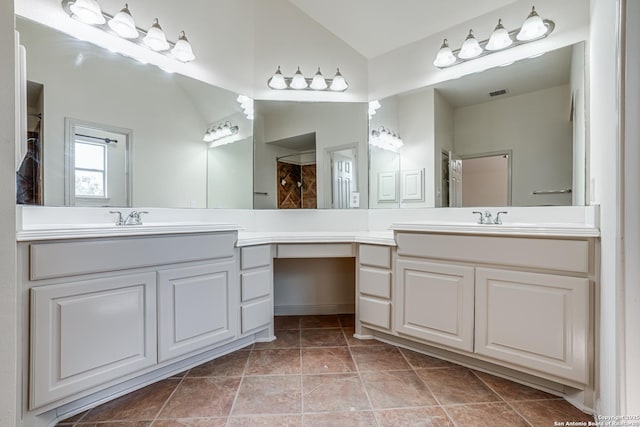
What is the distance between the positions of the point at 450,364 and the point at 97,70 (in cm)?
276

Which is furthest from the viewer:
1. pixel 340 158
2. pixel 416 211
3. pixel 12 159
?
pixel 340 158

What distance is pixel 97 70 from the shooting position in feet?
5.59

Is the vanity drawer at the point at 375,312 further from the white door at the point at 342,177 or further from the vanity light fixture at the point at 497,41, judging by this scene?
the vanity light fixture at the point at 497,41

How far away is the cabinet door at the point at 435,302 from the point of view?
1.61 meters

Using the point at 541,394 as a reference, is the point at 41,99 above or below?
above

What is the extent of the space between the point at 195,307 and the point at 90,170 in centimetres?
101

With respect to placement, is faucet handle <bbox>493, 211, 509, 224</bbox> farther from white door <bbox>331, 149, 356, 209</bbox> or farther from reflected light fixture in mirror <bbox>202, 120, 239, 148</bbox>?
reflected light fixture in mirror <bbox>202, 120, 239, 148</bbox>

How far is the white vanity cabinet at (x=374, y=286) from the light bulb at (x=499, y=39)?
1560 millimetres

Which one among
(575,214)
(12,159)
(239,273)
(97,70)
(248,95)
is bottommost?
(239,273)

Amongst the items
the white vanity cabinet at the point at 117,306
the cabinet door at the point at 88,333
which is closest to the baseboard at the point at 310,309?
the white vanity cabinet at the point at 117,306

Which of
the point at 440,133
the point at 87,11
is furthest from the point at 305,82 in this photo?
the point at 87,11

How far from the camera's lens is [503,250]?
1.48m

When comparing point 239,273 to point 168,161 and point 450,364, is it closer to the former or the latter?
point 168,161

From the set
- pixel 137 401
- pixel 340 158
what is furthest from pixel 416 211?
pixel 137 401
